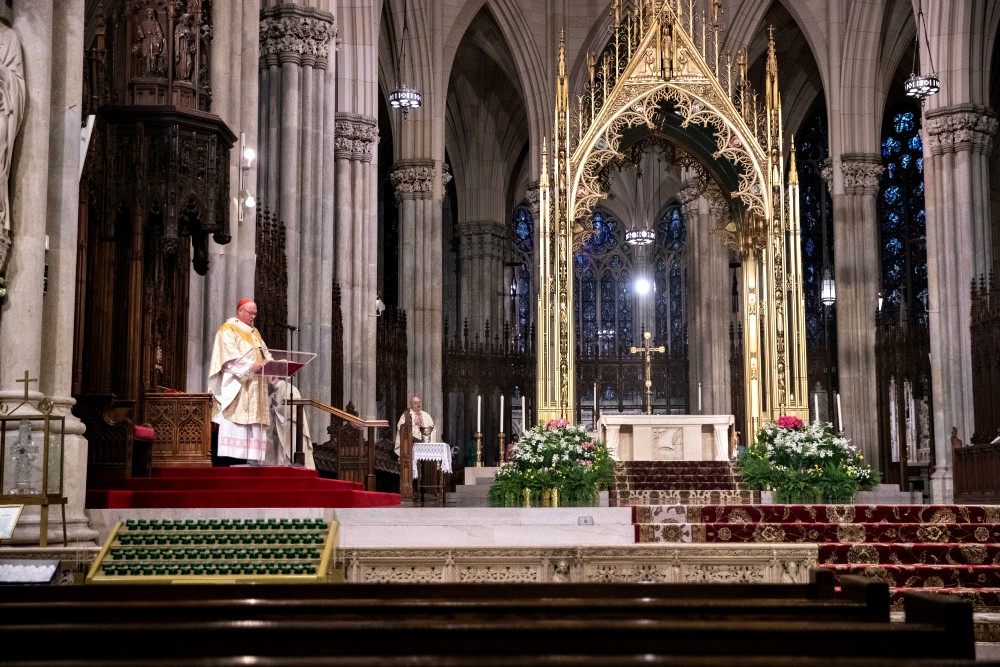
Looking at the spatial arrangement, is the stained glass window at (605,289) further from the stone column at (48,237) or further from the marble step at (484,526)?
the stone column at (48,237)

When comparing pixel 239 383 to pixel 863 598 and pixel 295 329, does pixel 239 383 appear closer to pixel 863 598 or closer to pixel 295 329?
pixel 295 329

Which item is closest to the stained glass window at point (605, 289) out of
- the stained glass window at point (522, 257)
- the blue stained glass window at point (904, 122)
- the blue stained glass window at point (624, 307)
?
the blue stained glass window at point (624, 307)

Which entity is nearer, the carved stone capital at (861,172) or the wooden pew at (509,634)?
the wooden pew at (509,634)

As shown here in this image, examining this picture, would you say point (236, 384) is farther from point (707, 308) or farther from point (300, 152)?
point (707, 308)

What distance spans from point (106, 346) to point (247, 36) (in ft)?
15.7

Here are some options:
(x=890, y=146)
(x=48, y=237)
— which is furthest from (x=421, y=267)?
(x=48, y=237)

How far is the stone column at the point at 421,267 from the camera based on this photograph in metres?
26.1

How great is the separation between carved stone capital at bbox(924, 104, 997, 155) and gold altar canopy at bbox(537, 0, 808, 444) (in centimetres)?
605

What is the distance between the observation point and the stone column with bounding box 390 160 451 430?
26078 millimetres

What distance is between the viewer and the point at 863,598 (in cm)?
431

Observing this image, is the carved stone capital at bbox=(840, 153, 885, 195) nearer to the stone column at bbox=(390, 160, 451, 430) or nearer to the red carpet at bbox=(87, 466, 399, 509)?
the stone column at bbox=(390, 160, 451, 430)

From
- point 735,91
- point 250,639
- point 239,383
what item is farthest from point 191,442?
point 735,91

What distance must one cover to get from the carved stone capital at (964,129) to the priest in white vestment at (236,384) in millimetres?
14962

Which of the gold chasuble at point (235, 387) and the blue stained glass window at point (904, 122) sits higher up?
the blue stained glass window at point (904, 122)
